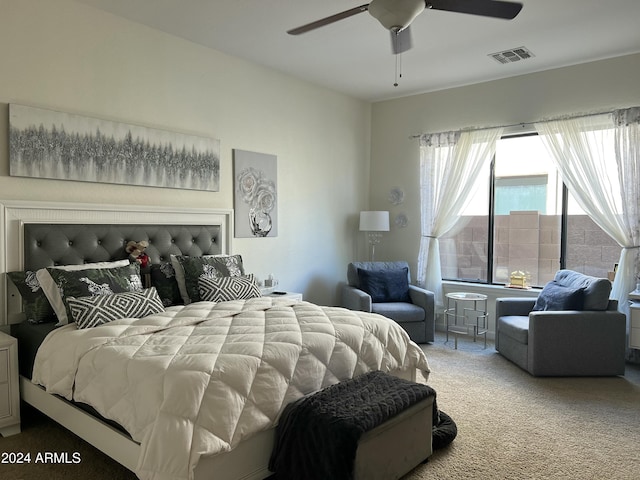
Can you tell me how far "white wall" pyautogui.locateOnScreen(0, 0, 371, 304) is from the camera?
10.6ft

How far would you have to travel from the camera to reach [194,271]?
3699 millimetres

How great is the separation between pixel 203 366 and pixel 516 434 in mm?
2026

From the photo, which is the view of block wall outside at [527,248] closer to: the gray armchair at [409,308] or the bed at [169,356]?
the gray armchair at [409,308]

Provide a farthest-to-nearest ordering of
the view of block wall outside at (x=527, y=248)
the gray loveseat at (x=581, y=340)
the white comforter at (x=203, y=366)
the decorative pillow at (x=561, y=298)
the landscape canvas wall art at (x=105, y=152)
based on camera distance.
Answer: the view of block wall outside at (x=527, y=248), the decorative pillow at (x=561, y=298), the gray loveseat at (x=581, y=340), the landscape canvas wall art at (x=105, y=152), the white comforter at (x=203, y=366)

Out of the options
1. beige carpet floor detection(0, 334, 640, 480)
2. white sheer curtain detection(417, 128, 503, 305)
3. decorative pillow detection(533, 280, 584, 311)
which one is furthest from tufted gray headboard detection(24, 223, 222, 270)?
decorative pillow detection(533, 280, 584, 311)

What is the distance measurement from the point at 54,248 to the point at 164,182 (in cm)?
103

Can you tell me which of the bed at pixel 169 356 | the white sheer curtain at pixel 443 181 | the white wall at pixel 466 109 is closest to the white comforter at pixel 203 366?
the bed at pixel 169 356

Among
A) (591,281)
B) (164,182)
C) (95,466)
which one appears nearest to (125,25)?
(164,182)

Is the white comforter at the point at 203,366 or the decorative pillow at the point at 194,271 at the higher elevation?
the decorative pillow at the point at 194,271

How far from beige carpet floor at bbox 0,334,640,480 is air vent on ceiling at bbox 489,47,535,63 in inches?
112

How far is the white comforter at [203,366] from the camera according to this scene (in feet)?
6.33

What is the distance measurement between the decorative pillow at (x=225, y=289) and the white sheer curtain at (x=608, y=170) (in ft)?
11.0

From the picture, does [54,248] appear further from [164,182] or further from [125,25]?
[125,25]

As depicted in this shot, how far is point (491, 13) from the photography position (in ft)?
8.49
